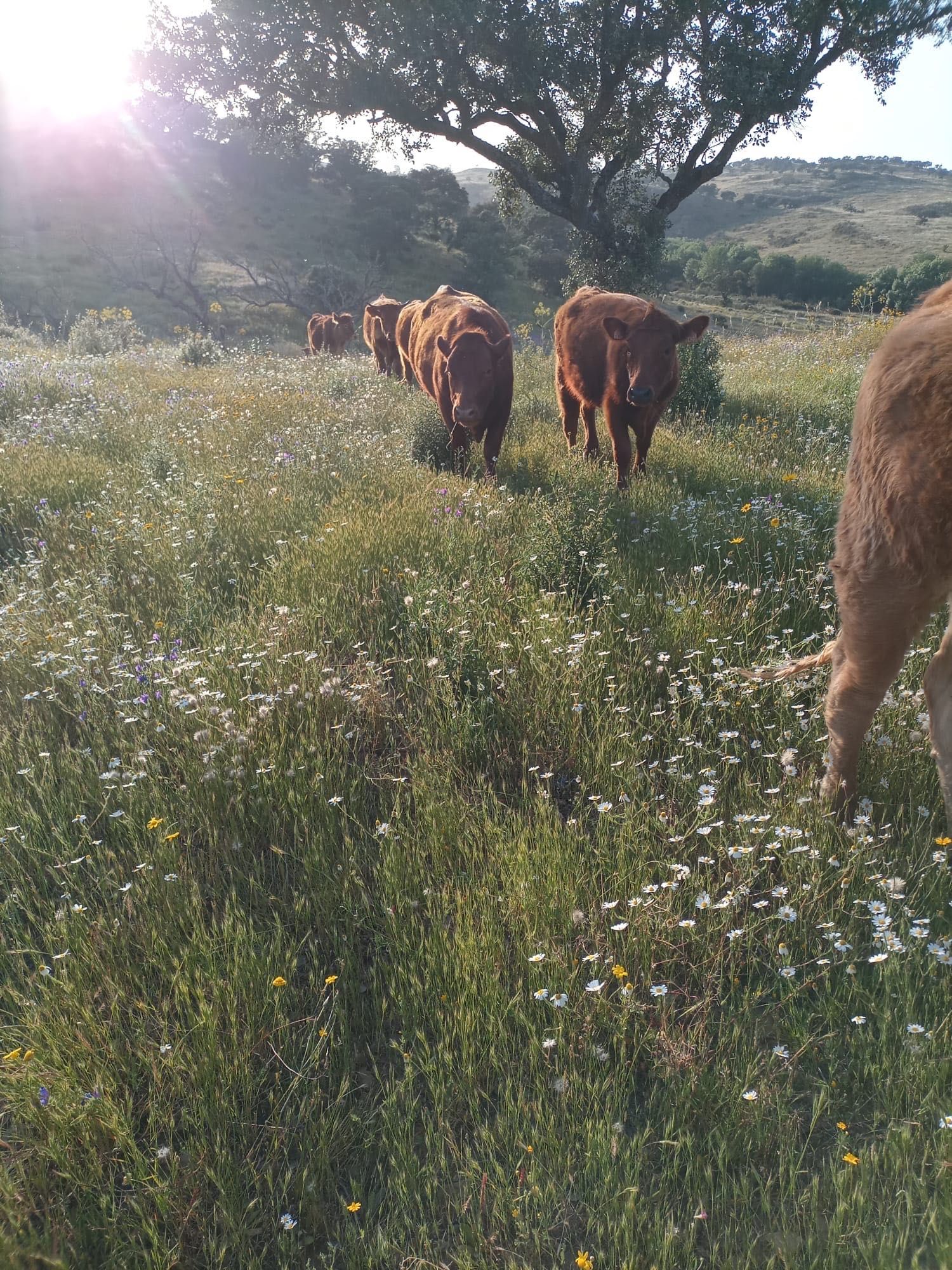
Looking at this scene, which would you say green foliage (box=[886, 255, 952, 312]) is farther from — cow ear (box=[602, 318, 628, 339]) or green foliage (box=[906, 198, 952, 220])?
green foliage (box=[906, 198, 952, 220])

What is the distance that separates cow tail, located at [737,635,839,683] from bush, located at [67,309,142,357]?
709 inches

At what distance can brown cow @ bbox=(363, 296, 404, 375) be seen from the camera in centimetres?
1731

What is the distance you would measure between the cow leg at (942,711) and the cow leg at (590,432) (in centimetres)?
576

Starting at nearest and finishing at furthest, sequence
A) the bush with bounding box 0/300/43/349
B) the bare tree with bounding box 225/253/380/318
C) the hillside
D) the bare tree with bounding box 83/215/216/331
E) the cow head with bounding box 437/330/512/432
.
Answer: the cow head with bounding box 437/330/512/432, the bush with bounding box 0/300/43/349, the bare tree with bounding box 83/215/216/331, the hillside, the bare tree with bounding box 225/253/380/318

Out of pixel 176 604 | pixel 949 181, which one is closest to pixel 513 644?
pixel 176 604

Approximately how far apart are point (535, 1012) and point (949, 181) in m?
162

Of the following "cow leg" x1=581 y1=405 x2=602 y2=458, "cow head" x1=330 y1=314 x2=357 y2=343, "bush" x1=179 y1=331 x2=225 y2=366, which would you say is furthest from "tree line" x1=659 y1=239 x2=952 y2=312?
"cow leg" x1=581 y1=405 x2=602 y2=458

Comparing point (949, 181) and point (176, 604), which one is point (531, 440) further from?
point (949, 181)

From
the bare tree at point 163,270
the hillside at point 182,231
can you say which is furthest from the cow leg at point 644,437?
the hillside at point 182,231

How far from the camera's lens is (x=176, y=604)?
181 inches

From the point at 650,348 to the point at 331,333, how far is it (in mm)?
18755

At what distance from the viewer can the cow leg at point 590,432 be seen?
838 cm

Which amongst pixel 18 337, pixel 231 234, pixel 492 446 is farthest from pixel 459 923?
pixel 231 234

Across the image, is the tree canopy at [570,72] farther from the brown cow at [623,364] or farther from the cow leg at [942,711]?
the cow leg at [942,711]
